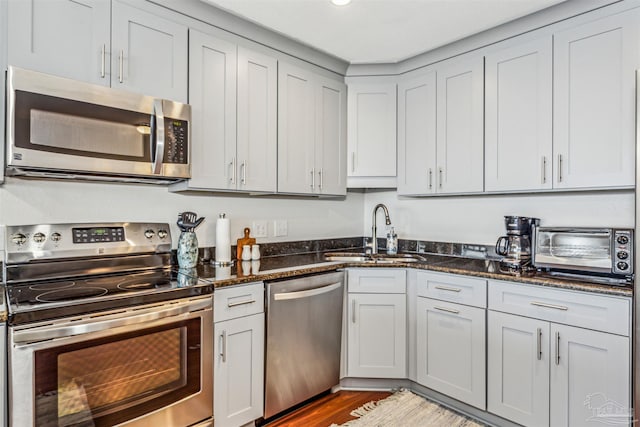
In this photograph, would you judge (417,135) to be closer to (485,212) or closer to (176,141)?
(485,212)

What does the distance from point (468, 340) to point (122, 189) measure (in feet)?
7.14

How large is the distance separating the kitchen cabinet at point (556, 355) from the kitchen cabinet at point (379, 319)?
0.59 metres

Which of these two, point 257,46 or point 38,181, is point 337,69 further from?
point 38,181

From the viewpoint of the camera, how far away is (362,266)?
8.20 feet

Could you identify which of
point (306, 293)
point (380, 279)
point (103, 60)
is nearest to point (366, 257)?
point (380, 279)

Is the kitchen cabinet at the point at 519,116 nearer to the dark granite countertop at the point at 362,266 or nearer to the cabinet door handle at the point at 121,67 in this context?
the dark granite countertop at the point at 362,266

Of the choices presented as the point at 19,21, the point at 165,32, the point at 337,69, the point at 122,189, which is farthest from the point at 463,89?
the point at 19,21

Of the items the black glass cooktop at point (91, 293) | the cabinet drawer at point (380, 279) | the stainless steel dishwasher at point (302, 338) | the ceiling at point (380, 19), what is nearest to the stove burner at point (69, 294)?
the black glass cooktop at point (91, 293)

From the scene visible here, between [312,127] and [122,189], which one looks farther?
[312,127]

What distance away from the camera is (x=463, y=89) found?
2.57 meters

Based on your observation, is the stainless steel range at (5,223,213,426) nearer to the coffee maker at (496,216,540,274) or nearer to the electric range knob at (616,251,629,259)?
the coffee maker at (496,216,540,274)

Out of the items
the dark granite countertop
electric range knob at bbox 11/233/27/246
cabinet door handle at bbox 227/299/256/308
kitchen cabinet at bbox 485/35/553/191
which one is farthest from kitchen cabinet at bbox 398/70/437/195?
electric range knob at bbox 11/233/27/246

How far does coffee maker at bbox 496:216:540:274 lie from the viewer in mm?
2262

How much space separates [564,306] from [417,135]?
152cm
